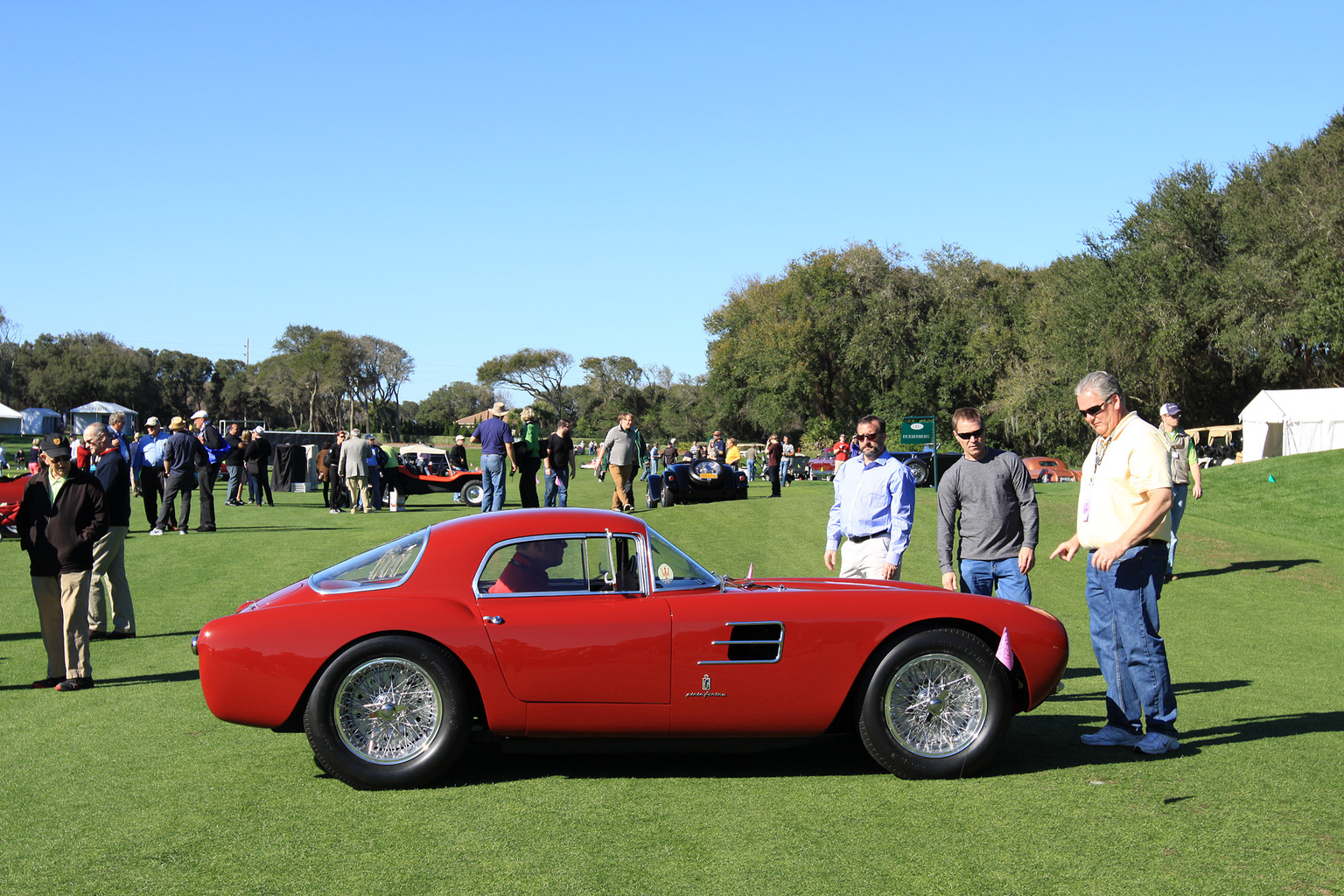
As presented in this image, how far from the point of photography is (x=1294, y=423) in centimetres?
3738

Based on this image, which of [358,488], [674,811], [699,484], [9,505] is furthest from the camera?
[699,484]

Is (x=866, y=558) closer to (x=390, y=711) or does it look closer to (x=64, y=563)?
(x=390, y=711)

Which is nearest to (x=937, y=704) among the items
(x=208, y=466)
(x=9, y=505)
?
(x=208, y=466)

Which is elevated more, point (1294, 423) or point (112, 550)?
point (1294, 423)

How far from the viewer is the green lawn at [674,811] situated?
3.64 metres

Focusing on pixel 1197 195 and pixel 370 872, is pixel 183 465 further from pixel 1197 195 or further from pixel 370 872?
pixel 1197 195

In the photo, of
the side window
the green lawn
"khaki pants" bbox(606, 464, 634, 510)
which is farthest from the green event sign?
the side window

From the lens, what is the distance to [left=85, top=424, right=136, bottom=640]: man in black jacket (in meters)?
8.34

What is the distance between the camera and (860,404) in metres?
62.5

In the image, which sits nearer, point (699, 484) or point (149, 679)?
point (149, 679)

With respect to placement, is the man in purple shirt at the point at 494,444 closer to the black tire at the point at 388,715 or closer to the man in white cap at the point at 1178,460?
the man in white cap at the point at 1178,460

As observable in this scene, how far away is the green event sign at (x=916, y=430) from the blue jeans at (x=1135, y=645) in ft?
93.6

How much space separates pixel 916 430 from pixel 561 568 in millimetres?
30149

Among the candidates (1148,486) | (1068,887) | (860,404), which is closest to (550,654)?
(1068,887)
